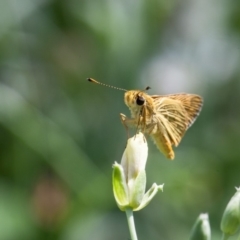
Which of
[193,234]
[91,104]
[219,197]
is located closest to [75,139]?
[91,104]

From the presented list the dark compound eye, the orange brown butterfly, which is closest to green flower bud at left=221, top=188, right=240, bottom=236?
the orange brown butterfly

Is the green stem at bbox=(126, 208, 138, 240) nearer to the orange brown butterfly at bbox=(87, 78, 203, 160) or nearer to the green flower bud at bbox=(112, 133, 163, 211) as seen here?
the green flower bud at bbox=(112, 133, 163, 211)

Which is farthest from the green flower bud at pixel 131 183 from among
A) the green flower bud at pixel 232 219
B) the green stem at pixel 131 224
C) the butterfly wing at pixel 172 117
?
the butterfly wing at pixel 172 117

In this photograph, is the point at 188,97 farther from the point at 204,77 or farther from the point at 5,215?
the point at 204,77

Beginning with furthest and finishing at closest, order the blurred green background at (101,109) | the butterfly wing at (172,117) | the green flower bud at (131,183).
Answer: the blurred green background at (101,109) < the butterfly wing at (172,117) < the green flower bud at (131,183)

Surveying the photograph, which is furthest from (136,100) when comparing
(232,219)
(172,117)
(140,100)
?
(232,219)

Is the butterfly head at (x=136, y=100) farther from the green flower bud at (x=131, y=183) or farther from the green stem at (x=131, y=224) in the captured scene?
the green stem at (x=131, y=224)
